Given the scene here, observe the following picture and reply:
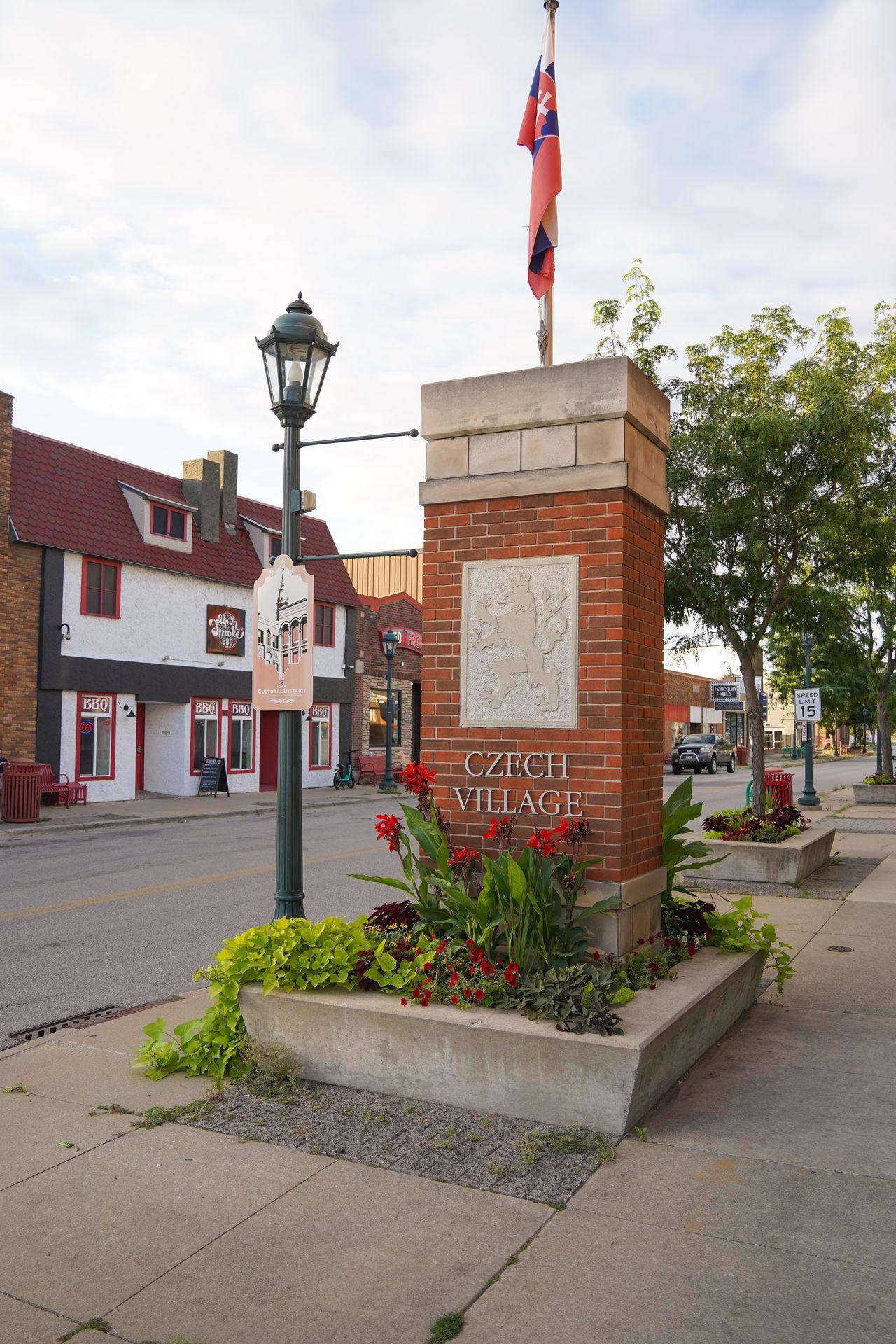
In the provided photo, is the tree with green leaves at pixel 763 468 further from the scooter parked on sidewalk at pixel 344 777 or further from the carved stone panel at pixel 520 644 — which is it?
the scooter parked on sidewalk at pixel 344 777

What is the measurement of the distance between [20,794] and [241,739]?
32.3 ft

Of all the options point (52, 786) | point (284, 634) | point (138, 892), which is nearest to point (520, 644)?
point (284, 634)

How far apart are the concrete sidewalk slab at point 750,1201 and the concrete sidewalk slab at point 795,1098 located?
0.45 feet

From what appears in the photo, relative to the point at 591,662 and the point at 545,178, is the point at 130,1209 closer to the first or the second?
the point at 591,662

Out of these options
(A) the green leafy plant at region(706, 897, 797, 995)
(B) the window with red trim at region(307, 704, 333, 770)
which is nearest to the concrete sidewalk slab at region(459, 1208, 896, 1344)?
(A) the green leafy plant at region(706, 897, 797, 995)

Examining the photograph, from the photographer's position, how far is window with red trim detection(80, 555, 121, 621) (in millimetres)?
24562

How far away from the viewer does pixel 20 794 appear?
797 inches

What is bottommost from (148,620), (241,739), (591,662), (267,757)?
(267,757)

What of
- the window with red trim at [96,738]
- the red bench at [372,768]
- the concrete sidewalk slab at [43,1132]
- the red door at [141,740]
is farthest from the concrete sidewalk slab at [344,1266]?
the red bench at [372,768]

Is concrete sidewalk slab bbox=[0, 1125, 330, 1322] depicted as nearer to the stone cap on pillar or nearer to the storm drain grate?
the storm drain grate

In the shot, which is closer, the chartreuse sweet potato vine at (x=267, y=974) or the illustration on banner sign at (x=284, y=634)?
the chartreuse sweet potato vine at (x=267, y=974)

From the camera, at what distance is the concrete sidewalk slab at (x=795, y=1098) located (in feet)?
14.4

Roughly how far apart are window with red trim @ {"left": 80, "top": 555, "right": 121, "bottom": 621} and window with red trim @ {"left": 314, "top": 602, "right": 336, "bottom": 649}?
27.2 ft

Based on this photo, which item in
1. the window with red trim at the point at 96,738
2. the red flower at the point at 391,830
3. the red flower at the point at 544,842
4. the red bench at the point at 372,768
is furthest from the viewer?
the red bench at the point at 372,768
